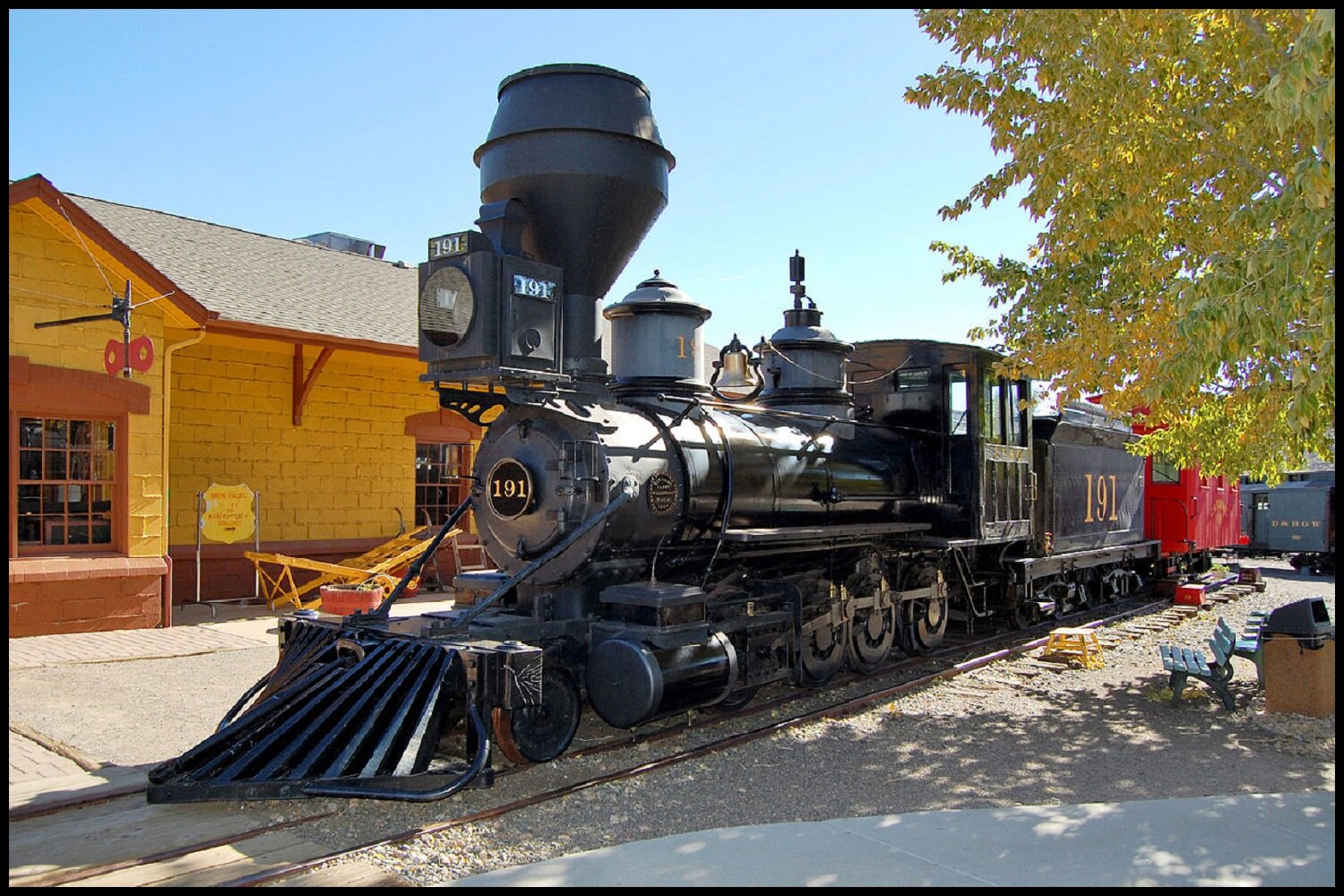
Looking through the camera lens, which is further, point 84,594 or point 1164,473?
point 1164,473

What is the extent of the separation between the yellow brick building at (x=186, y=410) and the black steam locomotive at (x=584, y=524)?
5103 millimetres

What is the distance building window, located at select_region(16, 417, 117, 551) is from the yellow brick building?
2cm

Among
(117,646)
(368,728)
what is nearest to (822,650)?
(368,728)

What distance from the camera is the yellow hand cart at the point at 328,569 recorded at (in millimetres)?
11664

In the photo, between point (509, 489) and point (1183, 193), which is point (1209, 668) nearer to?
point (1183, 193)

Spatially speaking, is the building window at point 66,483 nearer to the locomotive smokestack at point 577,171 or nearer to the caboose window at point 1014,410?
the locomotive smokestack at point 577,171

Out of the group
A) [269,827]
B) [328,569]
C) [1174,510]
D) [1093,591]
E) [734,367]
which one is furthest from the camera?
[1174,510]

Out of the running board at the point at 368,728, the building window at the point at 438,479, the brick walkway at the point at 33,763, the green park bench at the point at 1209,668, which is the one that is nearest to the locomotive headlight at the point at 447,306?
the running board at the point at 368,728

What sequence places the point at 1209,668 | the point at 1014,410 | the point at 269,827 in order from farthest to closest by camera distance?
the point at 1014,410
the point at 1209,668
the point at 269,827

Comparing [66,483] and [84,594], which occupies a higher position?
[66,483]

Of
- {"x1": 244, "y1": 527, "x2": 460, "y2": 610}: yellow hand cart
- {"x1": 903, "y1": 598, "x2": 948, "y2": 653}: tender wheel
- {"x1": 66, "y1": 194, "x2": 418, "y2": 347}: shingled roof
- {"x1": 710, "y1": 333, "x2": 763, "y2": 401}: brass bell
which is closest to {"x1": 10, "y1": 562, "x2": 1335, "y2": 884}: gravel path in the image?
{"x1": 903, "y1": 598, "x2": 948, "y2": 653}: tender wheel

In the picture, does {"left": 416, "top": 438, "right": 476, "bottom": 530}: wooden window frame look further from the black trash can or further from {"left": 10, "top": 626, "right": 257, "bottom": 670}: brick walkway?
the black trash can

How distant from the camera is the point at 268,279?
13.8 m

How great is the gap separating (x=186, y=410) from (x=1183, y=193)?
36.0 feet
